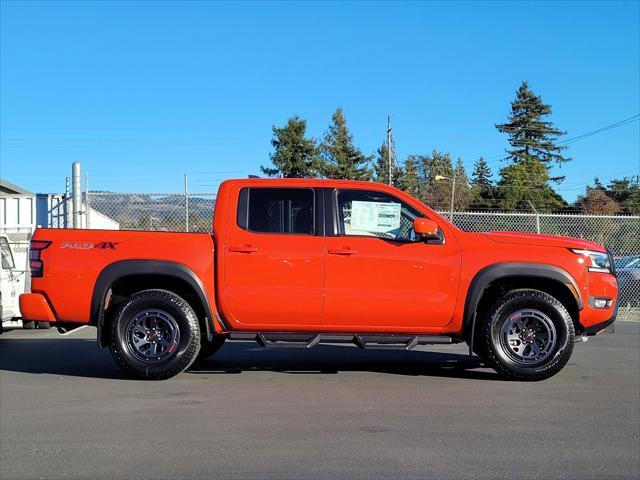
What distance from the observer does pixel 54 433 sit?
5.17 metres

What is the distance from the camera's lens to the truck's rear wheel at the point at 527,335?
6.75m

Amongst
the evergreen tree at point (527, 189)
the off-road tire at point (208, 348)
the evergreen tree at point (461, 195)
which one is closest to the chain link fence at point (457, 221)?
the off-road tire at point (208, 348)

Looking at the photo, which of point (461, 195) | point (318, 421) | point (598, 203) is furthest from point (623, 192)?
point (318, 421)

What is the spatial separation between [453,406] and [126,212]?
8.50 metres

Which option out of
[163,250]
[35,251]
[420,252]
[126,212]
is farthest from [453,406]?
[126,212]

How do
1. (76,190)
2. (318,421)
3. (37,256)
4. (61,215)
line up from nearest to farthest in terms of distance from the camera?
1. (318,421)
2. (37,256)
3. (76,190)
4. (61,215)

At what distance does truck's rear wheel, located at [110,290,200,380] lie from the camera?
267 inches

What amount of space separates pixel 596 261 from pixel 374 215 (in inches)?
93.1

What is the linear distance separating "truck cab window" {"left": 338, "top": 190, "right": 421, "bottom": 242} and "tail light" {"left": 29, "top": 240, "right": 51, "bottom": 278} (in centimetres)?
311

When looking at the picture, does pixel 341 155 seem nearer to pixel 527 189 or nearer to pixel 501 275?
pixel 527 189

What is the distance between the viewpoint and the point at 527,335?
270 inches

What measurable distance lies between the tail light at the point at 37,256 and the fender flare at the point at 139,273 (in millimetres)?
647

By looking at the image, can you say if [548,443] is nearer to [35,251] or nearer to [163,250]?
[163,250]

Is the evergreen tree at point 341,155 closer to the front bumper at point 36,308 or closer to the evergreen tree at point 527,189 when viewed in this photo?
the evergreen tree at point 527,189
